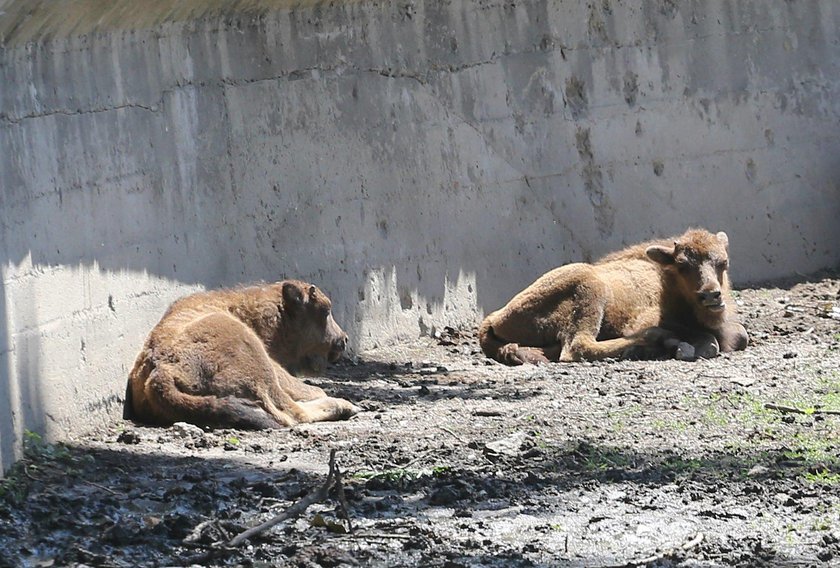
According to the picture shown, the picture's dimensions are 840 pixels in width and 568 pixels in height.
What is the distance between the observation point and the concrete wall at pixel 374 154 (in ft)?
28.9

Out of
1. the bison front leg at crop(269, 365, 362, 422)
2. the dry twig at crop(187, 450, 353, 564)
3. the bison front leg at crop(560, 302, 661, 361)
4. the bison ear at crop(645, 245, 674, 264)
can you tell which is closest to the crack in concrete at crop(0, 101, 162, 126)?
the bison front leg at crop(269, 365, 362, 422)

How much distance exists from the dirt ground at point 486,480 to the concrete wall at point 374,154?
1.04 metres

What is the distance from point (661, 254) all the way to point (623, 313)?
0.64 meters

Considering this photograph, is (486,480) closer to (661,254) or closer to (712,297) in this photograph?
(712,297)

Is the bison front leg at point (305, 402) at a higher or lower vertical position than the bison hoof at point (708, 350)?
higher

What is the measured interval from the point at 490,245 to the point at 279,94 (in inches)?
111

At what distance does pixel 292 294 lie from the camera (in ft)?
34.2

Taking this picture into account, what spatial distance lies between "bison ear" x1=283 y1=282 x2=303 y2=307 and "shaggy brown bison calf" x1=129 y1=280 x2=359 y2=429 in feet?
0.44

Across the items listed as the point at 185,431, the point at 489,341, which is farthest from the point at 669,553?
the point at 489,341

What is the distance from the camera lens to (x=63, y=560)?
19.5 feet

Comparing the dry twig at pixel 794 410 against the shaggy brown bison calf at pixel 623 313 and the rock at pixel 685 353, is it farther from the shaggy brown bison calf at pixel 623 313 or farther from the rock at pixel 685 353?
the shaggy brown bison calf at pixel 623 313

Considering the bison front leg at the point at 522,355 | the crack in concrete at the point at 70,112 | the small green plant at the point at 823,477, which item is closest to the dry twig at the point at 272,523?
the small green plant at the point at 823,477

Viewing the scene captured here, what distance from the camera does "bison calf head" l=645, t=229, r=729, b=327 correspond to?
1226 centimetres

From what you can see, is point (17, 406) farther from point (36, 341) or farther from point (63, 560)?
point (63, 560)
